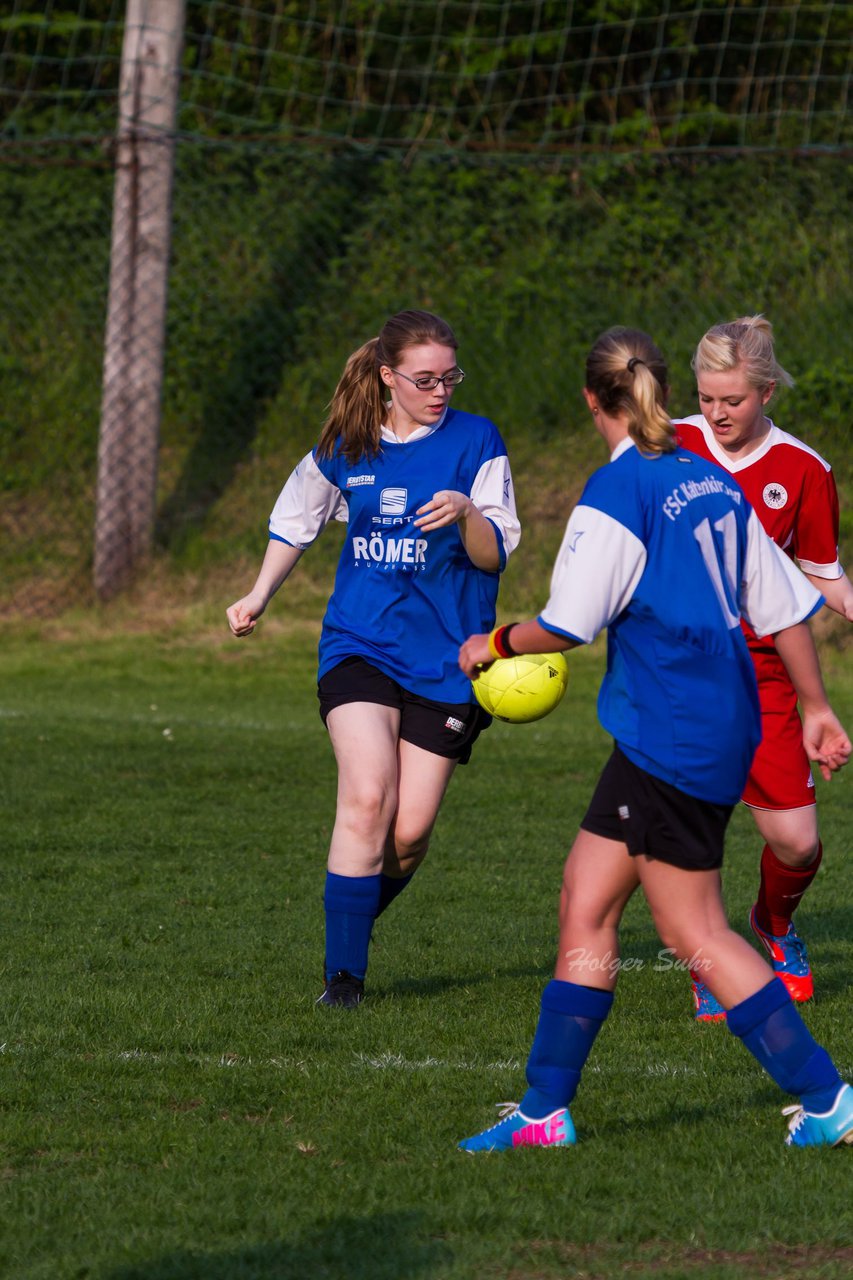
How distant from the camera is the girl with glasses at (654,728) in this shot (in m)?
3.57

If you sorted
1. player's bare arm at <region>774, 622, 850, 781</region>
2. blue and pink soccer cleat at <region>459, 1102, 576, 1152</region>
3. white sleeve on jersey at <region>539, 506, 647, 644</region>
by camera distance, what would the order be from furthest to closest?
player's bare arm at <region>774, 622, 850, 781</region>, blue and pink soccer cleat at <region>459, 1102, 576, 1152</region>, white sleeve on jersey at <region>539, 506, 647, 644</region>

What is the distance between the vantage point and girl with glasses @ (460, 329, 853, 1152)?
3.57 m

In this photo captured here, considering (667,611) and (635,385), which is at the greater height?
(635,385)

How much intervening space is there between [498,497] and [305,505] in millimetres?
631

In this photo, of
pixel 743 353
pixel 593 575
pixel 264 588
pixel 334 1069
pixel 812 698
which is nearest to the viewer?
pixel 593 575

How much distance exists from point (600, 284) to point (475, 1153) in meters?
12.6

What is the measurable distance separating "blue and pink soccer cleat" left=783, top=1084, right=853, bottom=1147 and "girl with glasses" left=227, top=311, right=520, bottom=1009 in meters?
1.60

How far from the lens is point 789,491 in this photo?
16.3 feet

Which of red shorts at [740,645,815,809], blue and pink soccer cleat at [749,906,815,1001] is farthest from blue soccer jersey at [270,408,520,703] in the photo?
blue and pink soccer cleat at [749,906,815,1001]

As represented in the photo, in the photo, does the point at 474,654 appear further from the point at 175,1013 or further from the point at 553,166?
the point at 553,166

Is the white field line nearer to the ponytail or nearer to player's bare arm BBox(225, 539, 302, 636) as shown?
player's bare arm BBox(225, 539, 302, 636)

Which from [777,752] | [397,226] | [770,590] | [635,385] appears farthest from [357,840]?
[397,226]

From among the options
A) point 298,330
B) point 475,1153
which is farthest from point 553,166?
point 475,1153

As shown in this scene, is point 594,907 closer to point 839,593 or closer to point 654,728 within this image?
point 654,728
